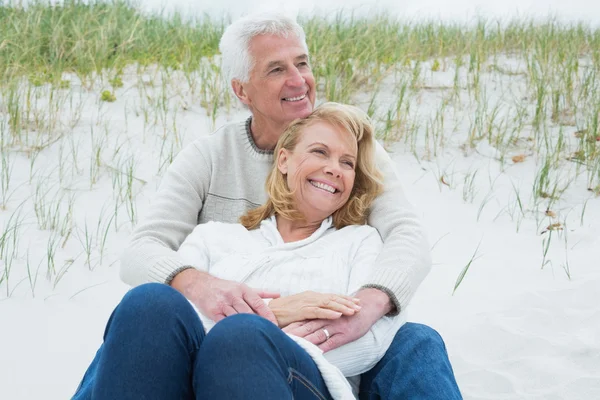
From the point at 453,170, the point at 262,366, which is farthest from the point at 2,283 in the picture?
the point at 453,170

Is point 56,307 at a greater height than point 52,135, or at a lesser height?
lesser

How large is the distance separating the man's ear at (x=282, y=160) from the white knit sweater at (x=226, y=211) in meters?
0.24

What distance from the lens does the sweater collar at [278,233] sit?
2.68 m

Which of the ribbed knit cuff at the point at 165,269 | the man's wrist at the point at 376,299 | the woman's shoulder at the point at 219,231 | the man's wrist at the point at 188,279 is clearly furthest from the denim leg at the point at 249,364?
the woman's shoulder at the point at 219,231

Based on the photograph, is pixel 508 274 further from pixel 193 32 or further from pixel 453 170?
pixel 193 32

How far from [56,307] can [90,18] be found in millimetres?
4377

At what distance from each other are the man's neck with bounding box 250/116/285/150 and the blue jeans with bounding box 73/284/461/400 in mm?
1175

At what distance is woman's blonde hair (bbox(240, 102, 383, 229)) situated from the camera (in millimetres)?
2809

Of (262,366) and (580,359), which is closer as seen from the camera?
(262,366)

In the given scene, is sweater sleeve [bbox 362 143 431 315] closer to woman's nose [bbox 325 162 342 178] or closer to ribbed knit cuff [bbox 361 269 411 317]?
ribbed knit cuff [bbox 361 269 411 317]

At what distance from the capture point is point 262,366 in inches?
76.9

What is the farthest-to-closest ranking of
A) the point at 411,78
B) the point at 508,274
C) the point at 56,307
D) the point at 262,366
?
the point at 411,78 < the point at 508,274 < the point at 56,307 < the point at 262,366

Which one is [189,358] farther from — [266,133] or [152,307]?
[266,133]

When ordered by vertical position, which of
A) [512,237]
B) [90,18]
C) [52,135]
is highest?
[90,18]
